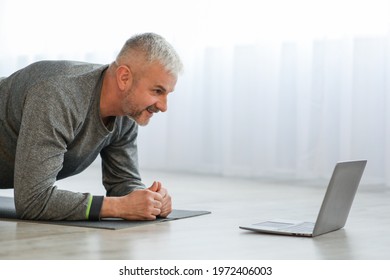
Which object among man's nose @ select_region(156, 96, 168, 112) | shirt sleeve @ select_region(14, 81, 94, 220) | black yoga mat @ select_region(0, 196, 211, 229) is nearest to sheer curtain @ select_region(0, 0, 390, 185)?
black yoga mat @ select_region(0, 196, 211, 229)

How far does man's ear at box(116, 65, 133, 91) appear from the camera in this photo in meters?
2.21

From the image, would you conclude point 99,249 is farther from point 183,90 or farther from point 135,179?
point 183,90

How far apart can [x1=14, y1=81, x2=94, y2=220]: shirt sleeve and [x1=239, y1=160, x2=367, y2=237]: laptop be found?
0.52 metres

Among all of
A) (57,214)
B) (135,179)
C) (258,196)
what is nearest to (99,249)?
(57,214)

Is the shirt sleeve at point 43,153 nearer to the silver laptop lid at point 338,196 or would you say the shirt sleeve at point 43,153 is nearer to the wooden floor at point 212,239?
the wooden floor at point 212,239

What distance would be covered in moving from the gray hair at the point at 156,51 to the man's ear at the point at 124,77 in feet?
0.10

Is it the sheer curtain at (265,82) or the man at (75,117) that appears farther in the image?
the sheer curtain at (265,82)

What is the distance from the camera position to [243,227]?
214 cm

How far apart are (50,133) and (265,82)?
2.26 m

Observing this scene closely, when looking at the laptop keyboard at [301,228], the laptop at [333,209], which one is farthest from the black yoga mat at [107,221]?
the laptop keyboard at [301,228]

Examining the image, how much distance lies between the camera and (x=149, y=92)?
7.24 ft

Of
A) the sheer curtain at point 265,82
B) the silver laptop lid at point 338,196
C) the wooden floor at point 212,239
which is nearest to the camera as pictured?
the wooden floor at point 212,239

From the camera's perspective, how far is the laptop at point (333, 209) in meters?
2.01

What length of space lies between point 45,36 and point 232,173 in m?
1.91
